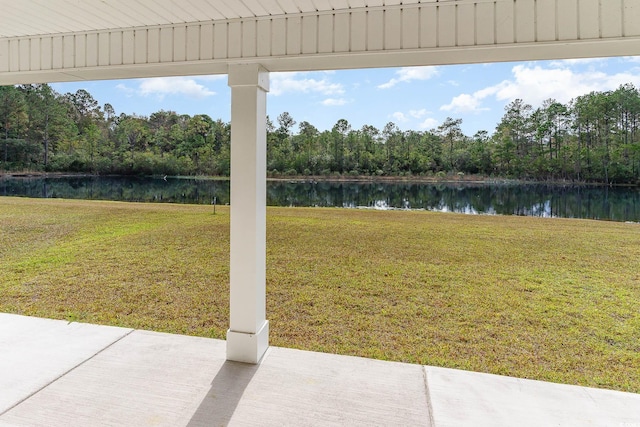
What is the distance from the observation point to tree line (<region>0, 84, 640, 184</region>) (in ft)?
25.0

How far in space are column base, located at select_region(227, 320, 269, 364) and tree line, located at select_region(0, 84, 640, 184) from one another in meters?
5.65

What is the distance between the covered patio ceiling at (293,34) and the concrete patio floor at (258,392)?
1771 mm

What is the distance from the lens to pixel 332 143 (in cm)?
1162

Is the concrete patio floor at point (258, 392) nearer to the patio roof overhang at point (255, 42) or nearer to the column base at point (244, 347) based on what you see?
the column base at point (244, 347)

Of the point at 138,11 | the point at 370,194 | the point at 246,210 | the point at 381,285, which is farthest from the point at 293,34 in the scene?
the point at 370,194

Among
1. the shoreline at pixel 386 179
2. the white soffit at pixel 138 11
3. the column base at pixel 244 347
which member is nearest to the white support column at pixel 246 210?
the column base at pixel 244 347

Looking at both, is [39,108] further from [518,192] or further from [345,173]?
[518,192]

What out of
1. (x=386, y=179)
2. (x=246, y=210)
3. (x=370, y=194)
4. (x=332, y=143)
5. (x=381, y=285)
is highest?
(x=332, y=143)

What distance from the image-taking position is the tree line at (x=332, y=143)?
7.62 m

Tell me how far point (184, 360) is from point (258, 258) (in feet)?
2.61

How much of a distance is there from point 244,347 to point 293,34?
1.85 m

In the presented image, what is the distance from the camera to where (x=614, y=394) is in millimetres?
2010

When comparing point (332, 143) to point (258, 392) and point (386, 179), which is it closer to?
point (386, 179)

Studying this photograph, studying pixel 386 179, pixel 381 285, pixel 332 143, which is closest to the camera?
pixel 381 285
